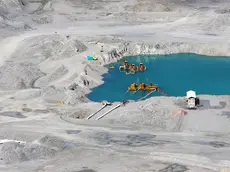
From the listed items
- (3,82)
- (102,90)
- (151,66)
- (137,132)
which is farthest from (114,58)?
(137,132)

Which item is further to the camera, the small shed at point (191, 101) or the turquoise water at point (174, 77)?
the turquoise water at point (174, 77)

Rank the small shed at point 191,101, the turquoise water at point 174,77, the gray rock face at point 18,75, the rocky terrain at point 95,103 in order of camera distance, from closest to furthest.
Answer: the rocky terrain at point 95,103
the small shed at point 191,101
the turquoise water at point 174,77
the gray rock face at point 18,75

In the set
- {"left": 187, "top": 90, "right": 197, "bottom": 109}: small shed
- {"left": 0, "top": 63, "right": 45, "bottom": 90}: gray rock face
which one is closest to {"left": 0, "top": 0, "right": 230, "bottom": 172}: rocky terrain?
{"left": 0, "top": 63, "right": 45, "bottom": 90}: gray rock face

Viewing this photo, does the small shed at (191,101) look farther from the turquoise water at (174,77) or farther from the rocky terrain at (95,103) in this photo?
the turquoise water at (174,77)

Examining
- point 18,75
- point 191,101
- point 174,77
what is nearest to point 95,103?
point 191,101

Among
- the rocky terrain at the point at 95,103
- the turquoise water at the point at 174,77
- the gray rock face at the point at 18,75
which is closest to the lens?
the rocky terrain at the point at 95,103

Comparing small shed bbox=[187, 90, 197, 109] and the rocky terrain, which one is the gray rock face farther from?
small shed bbox=[187, 90, 197, 109]

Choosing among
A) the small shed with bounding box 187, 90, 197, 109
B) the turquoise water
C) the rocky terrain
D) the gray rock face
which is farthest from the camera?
the gray rock face

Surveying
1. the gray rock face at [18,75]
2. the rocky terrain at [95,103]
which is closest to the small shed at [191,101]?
the rocky terrain at [95,103]
